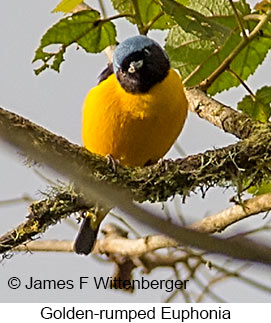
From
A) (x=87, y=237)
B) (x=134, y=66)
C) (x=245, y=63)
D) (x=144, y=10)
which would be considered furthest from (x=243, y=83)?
(x=87, y=237)

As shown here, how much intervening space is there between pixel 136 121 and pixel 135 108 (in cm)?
4

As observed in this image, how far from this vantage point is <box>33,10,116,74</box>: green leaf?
145cm

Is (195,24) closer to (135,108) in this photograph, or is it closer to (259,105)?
(259,105)

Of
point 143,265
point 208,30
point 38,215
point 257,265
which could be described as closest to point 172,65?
point 208,30

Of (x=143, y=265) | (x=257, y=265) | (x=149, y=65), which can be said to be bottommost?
(x=257, y=265)

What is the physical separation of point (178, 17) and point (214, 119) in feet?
1.14

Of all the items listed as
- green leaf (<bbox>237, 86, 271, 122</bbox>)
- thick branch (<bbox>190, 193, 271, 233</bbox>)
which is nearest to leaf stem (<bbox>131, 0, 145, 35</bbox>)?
green leaf (<bbox>237, 86, 271, 122</bbox>)

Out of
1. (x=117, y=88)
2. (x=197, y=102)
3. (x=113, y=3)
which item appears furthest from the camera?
(x=117, y=88)

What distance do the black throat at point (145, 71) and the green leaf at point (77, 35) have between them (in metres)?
0.24

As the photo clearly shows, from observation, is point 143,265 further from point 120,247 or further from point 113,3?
point 113,3

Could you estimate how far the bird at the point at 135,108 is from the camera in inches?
66.2

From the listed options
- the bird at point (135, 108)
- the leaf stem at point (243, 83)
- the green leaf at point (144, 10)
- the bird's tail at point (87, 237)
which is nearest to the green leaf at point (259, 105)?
the leaf stem at point (243, 83)

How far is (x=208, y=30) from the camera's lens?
1237 mm

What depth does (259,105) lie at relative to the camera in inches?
60.7
